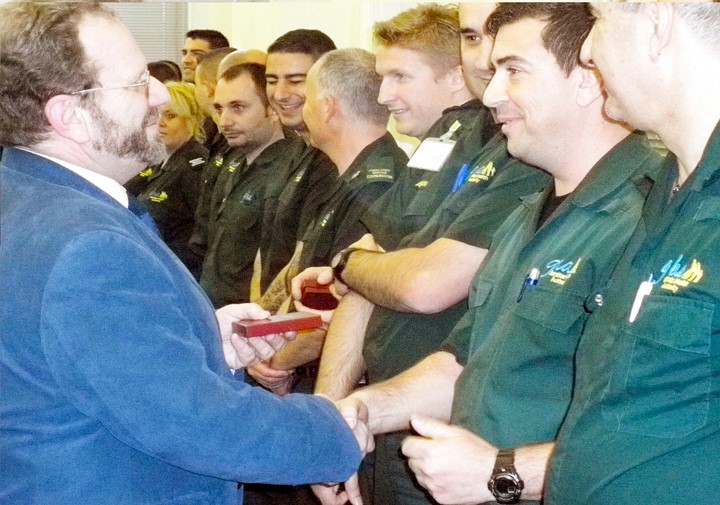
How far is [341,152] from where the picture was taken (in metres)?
1.98

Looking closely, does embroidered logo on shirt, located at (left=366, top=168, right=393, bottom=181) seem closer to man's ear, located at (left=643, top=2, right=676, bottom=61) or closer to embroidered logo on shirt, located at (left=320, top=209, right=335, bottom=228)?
embroidered logo on shirt, located at (left=320, top=209, right=335, bottom=228)

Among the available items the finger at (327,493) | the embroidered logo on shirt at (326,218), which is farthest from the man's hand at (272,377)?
the embroidered logo on shirt at (326,218)

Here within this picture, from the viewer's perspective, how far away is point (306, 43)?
186 centimetres

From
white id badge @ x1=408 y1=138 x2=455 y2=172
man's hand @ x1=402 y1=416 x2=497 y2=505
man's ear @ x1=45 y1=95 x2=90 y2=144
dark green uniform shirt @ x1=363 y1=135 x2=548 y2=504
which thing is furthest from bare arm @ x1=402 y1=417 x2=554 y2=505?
man's ear @ x1=45 y1=95 x2=90 y2=144

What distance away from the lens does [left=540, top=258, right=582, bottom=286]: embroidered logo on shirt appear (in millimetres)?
1432

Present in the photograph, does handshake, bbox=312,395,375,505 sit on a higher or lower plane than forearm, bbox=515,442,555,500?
lower

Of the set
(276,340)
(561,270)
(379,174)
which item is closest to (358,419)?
(276,340)

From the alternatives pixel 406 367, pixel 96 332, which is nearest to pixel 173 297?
pixel 96 332

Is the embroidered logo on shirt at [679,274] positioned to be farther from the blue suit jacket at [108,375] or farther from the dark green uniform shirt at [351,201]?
the dark green uniform shirt at [351,201]

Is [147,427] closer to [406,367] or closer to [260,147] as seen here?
[406,367]

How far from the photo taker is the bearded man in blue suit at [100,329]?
121 centimetres

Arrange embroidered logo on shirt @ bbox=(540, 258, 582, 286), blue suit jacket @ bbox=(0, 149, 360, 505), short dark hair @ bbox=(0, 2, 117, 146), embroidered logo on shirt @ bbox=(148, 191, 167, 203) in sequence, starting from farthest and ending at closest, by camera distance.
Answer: embroidered logo on shirt @ bbox=(148, 191, 167, 203)
embroidered logo on shirt @ bbox=(540, 258, 582, 286)
short dark hair @ bbox=(0, 2, 117, 146)
blue suit jacket @ bbox=(0, 149, 360, 505)

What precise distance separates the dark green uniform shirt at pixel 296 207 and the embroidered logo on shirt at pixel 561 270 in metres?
0.64

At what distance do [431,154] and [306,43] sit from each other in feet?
1.16
